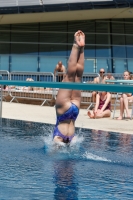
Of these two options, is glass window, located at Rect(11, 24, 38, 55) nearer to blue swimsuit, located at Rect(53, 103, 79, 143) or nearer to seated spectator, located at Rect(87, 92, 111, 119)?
seated spectator, located at Rect(87, 92, 111, 119)

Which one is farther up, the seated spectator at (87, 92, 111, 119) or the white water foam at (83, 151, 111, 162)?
the seated spectator at (87, 92, 111, 119)

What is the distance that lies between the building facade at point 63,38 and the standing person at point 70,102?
53.6 feet

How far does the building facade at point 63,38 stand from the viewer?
2147cm

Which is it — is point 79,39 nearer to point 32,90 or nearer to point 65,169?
point 65,169

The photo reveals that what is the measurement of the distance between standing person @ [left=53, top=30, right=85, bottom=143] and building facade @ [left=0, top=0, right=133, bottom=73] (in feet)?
53.6

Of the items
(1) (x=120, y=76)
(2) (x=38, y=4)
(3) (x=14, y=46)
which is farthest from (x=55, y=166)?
(3) (x=14, y=46)

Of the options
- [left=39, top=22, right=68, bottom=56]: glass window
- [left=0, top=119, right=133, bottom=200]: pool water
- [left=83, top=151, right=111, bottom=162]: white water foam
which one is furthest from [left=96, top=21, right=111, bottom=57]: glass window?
[left=83, top=151, right=111, bottom=162]: white water foam

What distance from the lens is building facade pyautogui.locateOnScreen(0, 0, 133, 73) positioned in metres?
21.5

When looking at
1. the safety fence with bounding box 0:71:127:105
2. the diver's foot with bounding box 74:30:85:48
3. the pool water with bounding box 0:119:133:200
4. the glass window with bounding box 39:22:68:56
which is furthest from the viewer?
the glass window with bounding box 39:22:68:56

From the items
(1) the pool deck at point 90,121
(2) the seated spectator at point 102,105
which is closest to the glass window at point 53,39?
(1) the pool deck at point 90,121

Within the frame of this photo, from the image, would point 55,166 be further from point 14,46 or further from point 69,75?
point 14,46

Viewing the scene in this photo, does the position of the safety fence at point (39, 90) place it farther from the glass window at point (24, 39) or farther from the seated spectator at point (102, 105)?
the glass window at point (24, 39)

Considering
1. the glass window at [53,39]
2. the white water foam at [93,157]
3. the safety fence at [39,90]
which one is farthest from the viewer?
the glass window at [53,39]

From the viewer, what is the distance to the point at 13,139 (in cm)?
596
